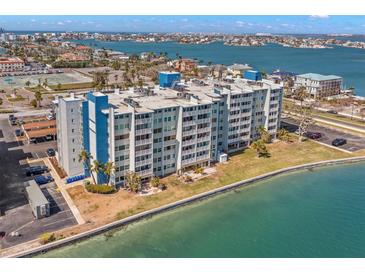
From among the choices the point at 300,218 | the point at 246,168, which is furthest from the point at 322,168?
the point at 300,218

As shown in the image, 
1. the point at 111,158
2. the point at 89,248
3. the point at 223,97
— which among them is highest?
the point at 223,97

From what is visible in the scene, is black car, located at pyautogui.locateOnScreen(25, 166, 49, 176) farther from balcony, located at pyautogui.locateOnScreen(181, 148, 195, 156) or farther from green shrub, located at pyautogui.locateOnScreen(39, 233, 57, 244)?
balcony, located at pyautogui.locateOnScreen(181, 148, 195, 156)

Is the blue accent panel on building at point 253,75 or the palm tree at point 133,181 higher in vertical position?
the blue accent panel on building at point 253,75

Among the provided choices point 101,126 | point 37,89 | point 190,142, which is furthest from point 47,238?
point 37,89

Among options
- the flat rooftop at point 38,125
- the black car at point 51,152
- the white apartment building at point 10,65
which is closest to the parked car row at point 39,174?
the black car at point 51,152

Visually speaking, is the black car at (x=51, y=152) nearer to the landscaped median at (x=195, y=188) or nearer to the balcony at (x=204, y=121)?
the landscaped median at (x=195, y=188)

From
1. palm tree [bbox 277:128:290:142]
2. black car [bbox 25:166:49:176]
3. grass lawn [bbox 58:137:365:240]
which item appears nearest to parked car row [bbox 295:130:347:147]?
grass lawn [bbox 58:137:365:240]

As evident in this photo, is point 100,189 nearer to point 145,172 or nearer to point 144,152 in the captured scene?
point 145,172

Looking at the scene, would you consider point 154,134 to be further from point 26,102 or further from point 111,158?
point 26,102
